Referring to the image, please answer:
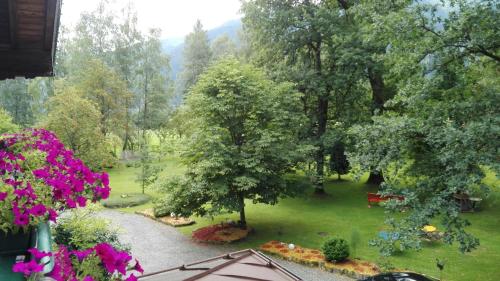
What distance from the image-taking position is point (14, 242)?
13.0ft

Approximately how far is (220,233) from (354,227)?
7.27 m

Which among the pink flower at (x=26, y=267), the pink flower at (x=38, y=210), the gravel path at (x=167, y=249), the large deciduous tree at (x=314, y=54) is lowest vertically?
the gravel path at (x=167, y=249)

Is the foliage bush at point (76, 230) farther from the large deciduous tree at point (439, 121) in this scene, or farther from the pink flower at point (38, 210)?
the large deciduous tree at point (439, 121)

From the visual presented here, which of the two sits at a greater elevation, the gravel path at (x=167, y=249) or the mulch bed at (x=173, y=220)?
the mulch bed at (x=173, y=220)

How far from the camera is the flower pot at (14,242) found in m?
3.90

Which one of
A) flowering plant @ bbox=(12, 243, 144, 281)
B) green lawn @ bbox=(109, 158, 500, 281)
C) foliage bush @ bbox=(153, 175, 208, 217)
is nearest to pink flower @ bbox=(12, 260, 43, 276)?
flowering plant @ bbox=(12, 243, 144, 281)

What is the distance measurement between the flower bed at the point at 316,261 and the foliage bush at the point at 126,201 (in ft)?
42.9

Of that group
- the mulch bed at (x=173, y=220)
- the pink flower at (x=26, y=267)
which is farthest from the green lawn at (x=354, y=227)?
the pink flower at (x=26, y=267)

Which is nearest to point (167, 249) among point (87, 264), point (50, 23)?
point (50, 23)

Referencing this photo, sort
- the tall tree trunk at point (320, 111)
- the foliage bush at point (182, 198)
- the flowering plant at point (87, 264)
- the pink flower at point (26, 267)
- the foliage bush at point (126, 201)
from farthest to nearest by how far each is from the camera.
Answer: the foliage bush at point (126, 201) < the tall tree trunk at point (320, 111) < the foliage bush at point (182, 198) < the flowering plant at point (87, 264) < the pink flower at point (26, 267)

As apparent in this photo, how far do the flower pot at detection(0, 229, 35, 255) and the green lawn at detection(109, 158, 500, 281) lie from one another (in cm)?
1395

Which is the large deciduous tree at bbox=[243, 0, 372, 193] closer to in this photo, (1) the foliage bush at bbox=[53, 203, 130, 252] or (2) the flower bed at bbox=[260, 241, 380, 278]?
(2) the flower bed at bbox=[260, 241, 380, 278]

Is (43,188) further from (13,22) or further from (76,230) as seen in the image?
(76,230)

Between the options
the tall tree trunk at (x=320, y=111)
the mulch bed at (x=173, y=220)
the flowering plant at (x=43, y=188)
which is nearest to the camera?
the flowering plant at (x=43, y=188)
